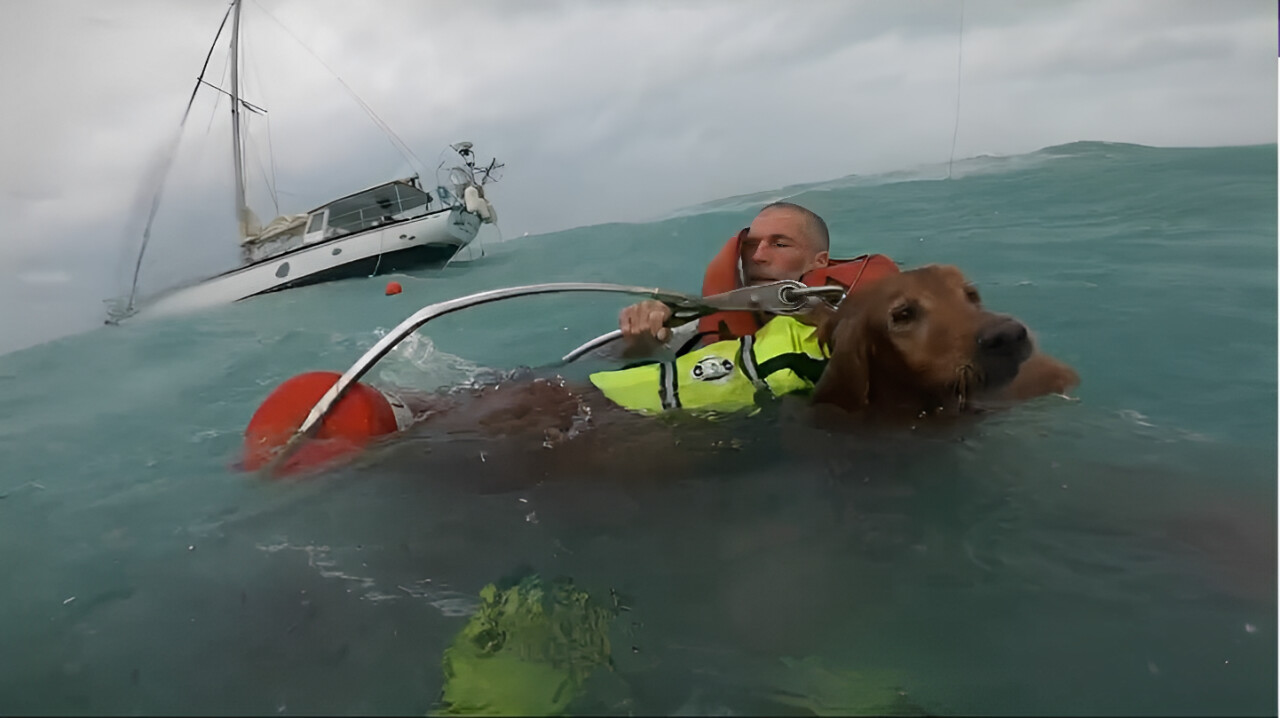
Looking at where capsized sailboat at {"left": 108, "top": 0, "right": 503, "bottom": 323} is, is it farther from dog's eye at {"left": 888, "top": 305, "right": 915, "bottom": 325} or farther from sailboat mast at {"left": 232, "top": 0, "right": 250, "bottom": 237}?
dog's eye at {"left": 888, "top": 305, "right": 915, "bottom": 325}

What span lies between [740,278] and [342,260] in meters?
9.16

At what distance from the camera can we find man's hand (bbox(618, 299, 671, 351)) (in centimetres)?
258

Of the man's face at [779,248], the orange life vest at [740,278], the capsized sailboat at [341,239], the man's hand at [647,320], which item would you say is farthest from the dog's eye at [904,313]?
the capsized sailboat at [341,239]

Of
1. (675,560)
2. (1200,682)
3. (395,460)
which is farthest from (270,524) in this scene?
(1200,682)

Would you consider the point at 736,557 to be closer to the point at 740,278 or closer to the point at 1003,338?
the point at 1003,338

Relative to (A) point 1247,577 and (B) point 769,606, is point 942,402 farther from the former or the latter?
(B) point 769,606

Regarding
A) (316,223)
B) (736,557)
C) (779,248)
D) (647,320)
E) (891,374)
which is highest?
(316,223)

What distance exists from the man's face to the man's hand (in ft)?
2.64

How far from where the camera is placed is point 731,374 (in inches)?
103

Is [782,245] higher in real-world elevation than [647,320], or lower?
higher

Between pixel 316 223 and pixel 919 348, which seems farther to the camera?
pixel 316 223

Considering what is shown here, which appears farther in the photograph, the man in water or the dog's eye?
the man in water

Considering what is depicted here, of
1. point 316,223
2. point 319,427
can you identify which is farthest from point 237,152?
point 319,427

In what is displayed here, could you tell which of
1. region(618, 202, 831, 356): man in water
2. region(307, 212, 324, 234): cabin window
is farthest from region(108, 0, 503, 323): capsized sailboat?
region(618, 202, 831, 356): man in water
